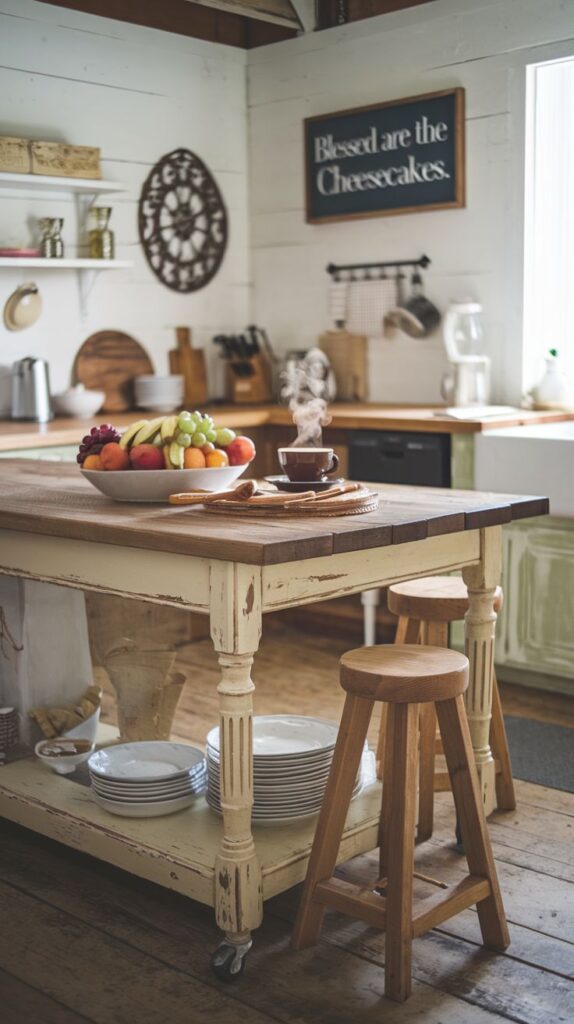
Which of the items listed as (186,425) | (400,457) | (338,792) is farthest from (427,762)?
(400,457)

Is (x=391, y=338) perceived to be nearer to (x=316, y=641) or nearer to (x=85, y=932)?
(x=316, y=641)

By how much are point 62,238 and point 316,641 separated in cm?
201

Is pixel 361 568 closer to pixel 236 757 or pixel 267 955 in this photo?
pixel 236 757

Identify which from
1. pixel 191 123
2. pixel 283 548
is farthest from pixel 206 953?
pixel 191 123

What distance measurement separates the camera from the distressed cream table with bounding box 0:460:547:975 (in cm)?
215

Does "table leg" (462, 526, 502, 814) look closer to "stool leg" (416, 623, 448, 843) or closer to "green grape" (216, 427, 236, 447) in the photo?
"stool leg" (416, 623, 448, 843)

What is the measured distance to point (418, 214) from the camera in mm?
4980

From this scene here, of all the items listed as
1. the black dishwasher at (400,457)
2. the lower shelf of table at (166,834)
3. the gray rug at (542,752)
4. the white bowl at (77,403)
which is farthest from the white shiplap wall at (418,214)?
the lower shelf of table at (166,834)

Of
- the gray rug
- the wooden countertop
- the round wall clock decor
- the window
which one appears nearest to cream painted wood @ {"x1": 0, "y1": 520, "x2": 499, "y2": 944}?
the gray rug

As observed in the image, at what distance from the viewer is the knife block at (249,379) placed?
18.0 feet

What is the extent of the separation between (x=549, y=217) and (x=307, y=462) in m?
2.56

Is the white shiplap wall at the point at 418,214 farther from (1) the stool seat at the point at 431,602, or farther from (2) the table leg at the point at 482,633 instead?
(2) the table leg at the point at 482,633

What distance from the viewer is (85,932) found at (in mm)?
2410

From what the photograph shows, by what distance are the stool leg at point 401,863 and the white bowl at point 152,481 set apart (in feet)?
2.35
